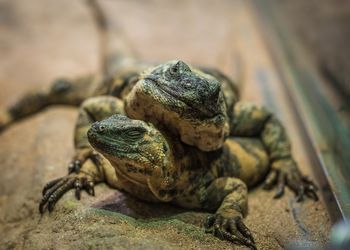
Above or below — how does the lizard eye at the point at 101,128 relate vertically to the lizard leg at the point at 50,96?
above

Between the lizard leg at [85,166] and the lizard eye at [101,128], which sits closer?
the lizard eye at [101,128]

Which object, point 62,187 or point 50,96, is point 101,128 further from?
point 50,96

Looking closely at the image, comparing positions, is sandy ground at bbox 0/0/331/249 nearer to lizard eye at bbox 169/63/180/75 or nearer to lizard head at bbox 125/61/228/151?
lizard head at bbox 125/61/228/151

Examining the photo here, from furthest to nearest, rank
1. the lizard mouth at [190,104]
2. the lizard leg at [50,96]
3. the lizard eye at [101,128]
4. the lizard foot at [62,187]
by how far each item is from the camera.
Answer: the lizard leg at [50,96]
the lizard foot at [62,187]
the lizard mouth at [190,104]
the lizard eye at [101,128]

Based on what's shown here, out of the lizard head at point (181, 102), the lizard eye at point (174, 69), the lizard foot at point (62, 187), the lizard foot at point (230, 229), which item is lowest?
the lizard foot at point (62, 187)

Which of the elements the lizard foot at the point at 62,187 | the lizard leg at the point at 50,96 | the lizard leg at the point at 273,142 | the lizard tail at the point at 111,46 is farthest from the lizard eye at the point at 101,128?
the lizard tail at the point at 111,46

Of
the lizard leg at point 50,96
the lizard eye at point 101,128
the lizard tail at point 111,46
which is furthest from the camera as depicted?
the lizard tail at point 111,46

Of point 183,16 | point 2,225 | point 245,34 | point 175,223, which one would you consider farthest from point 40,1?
point 175,223

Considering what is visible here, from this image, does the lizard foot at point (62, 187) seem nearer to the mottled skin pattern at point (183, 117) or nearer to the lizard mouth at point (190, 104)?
the mottled skin pattern at point (183, 117)
